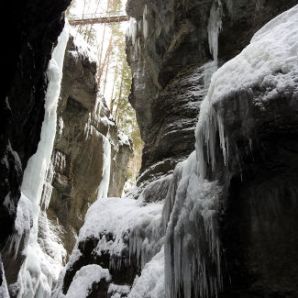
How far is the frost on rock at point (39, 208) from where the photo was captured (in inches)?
541

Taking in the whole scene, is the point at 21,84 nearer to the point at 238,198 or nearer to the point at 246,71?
the point at 246,71

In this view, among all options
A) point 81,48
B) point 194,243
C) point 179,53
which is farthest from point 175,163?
point 81,48

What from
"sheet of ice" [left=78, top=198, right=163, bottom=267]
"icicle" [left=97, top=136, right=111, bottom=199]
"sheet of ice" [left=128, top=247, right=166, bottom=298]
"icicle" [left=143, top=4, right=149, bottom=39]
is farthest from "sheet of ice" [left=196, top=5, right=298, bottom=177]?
"icicle" [left=97, top=136, right=111, bottom=199]

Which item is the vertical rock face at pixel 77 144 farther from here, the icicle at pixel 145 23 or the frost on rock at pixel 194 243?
the frost on rock at pixel 194 243

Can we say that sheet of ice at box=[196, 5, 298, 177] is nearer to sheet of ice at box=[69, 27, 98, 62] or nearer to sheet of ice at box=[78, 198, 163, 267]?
sheet of ice at box=[78, 198, 163, 267]

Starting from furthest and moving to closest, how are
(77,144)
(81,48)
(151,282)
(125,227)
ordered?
(81,48) → (77,144) → (125,227) → (151,282)

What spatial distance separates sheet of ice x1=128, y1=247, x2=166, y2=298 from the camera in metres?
6.42

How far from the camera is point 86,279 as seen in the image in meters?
8.20

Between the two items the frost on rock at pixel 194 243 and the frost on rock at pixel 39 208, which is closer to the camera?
the frost on rock at pixel 194 243

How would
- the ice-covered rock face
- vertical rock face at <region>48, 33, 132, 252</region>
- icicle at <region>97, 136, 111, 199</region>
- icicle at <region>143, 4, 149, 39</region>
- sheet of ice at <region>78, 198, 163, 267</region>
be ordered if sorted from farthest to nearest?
icicle at <region>97, 136, 111, 199</region> → vertical rock face at <region>48, 33, 132, 252</region> → icicle at <region>143, 4, 149, 39</region> → the ice-covered rock face → sheet of ice at <region>78, 198, 163, 267</region>

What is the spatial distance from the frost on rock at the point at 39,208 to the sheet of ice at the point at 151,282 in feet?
21.5

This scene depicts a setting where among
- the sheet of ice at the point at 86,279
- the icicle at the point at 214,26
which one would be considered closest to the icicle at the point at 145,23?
the icicle at the point at 214,26

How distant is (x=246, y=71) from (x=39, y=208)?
1214 cm

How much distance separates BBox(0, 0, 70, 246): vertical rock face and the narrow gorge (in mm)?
22
